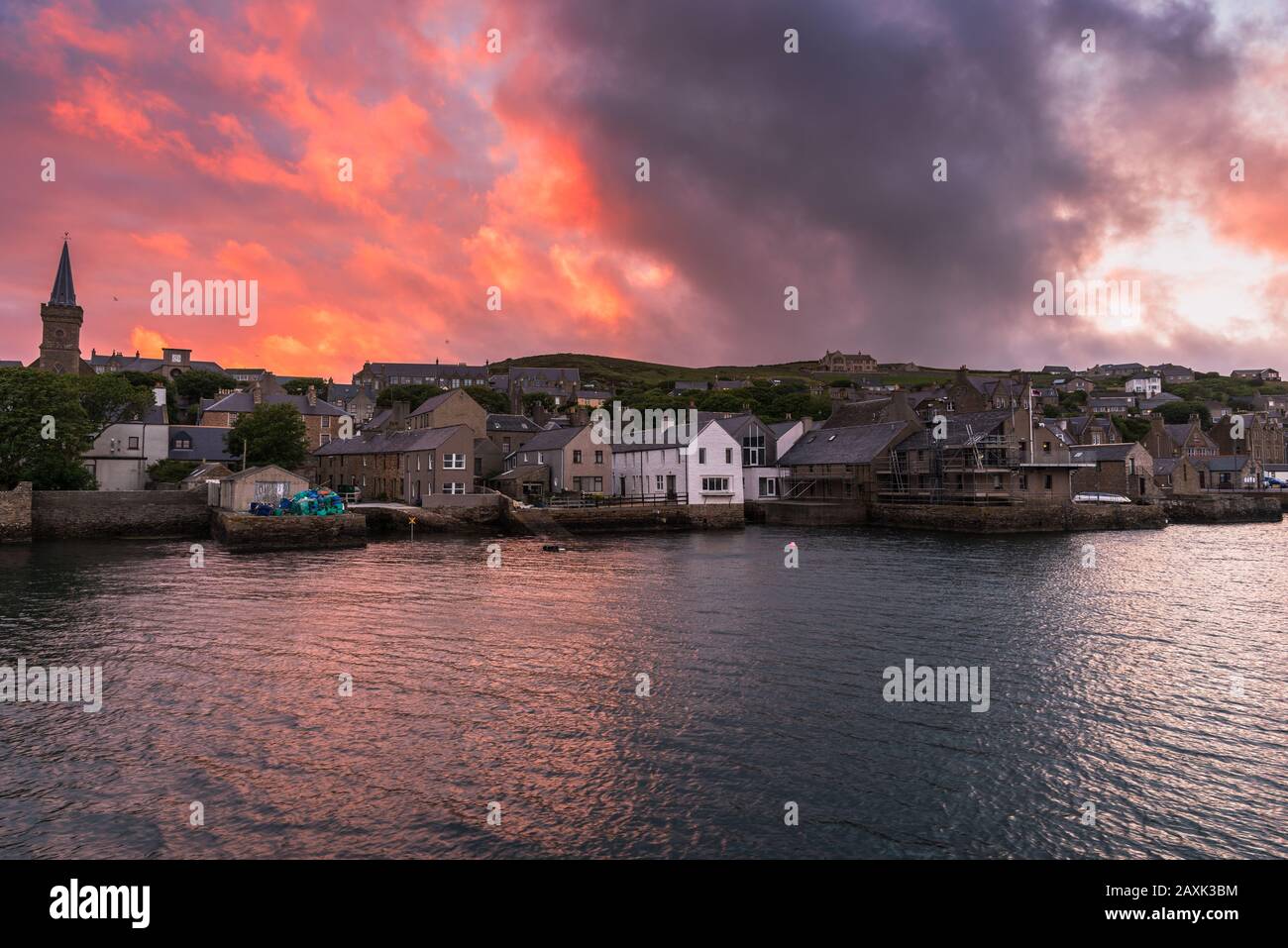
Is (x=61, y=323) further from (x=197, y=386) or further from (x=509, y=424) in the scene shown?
(x=509, y=424)

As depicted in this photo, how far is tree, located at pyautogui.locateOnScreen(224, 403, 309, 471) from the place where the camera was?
258 ft

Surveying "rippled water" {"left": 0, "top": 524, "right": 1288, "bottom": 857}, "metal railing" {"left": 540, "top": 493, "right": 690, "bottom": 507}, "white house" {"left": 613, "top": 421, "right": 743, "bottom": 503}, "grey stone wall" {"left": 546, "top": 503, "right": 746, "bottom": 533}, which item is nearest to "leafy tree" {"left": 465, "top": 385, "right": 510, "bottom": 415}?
"white house" {"left": 613, "top": 421, "right": 743, "bottom": 503}

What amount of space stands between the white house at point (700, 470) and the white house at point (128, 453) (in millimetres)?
56439

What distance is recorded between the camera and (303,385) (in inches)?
6137

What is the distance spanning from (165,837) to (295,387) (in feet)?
518

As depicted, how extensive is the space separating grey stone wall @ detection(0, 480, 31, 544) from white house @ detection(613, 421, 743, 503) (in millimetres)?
49832

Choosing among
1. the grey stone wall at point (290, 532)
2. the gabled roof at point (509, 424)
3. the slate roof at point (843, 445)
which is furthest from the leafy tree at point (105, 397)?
Result: the slate roof at point (843, 445)

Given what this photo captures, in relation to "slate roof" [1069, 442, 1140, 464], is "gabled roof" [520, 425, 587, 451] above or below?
above

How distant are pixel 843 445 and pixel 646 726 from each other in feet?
223

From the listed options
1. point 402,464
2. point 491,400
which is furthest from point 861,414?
point 491,400

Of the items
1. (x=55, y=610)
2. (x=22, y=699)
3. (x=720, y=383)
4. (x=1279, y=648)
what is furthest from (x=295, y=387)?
(x=1279, y=648)

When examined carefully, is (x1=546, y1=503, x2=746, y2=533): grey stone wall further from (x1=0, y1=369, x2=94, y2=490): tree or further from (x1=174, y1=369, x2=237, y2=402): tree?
(x1=174, y1=369, x2=237, y2=402): tree
